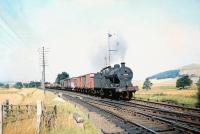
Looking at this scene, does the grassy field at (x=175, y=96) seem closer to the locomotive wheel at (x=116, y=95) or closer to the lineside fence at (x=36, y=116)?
the locomotive wheel at (x=116, y=95)

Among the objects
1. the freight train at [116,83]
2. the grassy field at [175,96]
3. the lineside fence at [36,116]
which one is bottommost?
the lineside fence at [36,116]

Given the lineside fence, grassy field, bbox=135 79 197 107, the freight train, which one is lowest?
the lineside fence

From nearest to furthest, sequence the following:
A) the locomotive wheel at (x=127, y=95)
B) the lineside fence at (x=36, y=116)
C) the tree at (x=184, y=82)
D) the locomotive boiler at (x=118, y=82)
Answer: the lineside fence at (x=36, y=116), the locomotive boiler at (x=118, y=82), the locomotive wheel at (x=127, y=95), the tree at (x=184, y=82)

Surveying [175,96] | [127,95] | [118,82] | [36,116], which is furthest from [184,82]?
[36,116]

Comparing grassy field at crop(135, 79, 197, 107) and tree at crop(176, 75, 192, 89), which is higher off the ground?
tree at crop(176, 75, 192, 89)

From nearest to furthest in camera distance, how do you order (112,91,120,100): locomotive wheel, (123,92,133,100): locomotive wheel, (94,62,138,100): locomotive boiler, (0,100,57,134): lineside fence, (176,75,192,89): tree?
(0,100,57,134): lineside fence → (94,62,138,100): locomotive boiler → (123,92,133,100): locomotive wheel → (112,91,120,100): locomotive wheel → (176,75,192,89): tree

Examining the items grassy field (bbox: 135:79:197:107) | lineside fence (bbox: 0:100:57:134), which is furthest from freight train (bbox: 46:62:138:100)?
lineside fence (bbox: 0:100:57:134)

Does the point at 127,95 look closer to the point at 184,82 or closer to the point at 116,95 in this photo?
the point at 116,95

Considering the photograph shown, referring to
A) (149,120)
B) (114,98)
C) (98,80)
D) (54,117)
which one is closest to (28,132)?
(54,117)

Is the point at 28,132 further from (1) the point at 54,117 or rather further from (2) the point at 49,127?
(1) the point at 54,117

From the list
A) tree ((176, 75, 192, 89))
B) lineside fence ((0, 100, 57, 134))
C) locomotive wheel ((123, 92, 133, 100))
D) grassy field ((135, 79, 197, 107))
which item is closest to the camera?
lineside fence ((0, 100, 57, 134))

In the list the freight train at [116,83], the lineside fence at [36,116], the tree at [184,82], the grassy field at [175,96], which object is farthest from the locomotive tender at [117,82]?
the tree at [184,82]

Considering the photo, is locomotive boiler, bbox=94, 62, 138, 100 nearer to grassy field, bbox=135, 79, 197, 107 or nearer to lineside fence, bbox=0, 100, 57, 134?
grassy field, bbox=135, 79, 197, 107

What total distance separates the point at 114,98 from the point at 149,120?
16823 mm
